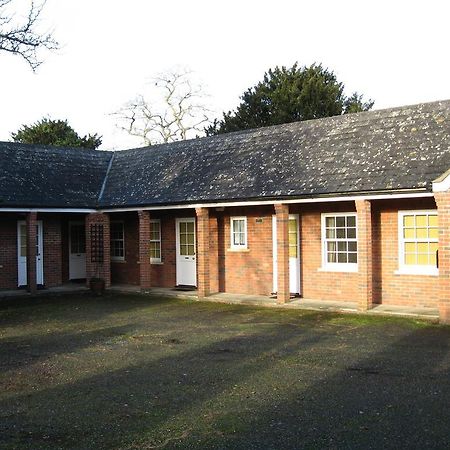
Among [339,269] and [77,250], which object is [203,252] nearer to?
[339,269]

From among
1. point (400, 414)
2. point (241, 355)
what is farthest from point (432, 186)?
point (400, 414)

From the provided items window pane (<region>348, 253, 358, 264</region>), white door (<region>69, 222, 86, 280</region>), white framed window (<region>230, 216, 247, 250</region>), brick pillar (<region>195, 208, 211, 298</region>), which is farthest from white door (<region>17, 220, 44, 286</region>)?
window pane (<region>348, 253, 358, 264</region>)

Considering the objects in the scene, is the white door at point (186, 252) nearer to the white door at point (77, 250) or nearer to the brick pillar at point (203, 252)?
the brick pillar at point (203, 252)

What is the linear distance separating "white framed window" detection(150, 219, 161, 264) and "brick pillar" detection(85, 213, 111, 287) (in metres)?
1.50

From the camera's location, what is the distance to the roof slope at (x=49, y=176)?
62.2 feet

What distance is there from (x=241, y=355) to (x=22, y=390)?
11.4 ft

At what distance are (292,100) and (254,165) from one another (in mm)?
A: 21373

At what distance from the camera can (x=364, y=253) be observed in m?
13.8

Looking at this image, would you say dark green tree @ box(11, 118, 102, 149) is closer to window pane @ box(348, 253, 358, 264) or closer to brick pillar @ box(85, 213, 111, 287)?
brick pillar @ box(85, 213, 111, 287)

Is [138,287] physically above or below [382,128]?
below

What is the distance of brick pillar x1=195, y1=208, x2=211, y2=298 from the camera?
1727cm

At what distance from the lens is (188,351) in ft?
33.2

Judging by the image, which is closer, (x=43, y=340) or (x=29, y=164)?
(x=43, y=340)

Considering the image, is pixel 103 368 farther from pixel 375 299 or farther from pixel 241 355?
pixel 375 299
